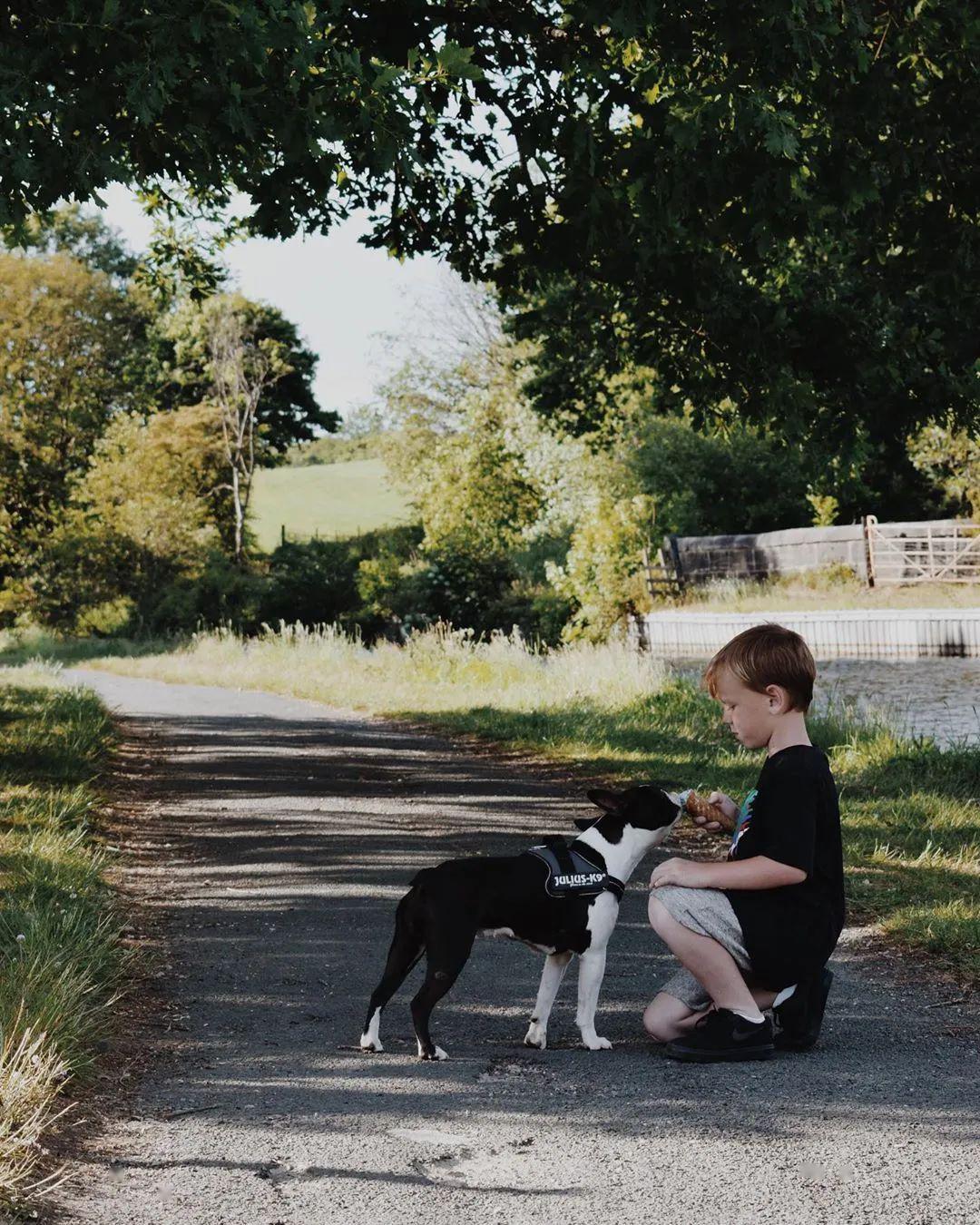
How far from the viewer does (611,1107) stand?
3986 mm

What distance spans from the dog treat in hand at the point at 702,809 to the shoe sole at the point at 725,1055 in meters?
0.79

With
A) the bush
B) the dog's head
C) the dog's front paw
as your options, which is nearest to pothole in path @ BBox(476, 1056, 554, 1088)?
the dog's front paw

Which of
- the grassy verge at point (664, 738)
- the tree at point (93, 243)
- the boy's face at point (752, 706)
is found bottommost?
the grassy verge at point (664, 738)

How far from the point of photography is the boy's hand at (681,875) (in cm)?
466

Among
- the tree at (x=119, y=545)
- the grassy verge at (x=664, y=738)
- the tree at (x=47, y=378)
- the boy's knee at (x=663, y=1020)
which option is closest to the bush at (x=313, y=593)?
the tree at (x=119, y=545)

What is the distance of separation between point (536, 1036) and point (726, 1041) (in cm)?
68

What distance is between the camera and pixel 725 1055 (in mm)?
4531

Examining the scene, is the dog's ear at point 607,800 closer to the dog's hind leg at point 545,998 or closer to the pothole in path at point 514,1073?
the dog's hind leg at point 545,998

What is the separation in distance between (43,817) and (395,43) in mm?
5888

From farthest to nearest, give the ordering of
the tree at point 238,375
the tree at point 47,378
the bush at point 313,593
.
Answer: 1. the tree at point 238,375
2. the bush at point 313,593
3. the tree at point 47,378

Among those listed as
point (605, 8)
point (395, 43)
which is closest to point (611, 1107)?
point (605, 8)

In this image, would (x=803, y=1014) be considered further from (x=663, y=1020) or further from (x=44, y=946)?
(x=44, y=946)

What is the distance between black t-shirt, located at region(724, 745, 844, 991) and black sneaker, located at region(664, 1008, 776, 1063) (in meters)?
0.20

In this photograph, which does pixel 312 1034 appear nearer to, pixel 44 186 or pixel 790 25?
pixel 44 186
